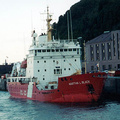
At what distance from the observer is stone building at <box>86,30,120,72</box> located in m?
72.8

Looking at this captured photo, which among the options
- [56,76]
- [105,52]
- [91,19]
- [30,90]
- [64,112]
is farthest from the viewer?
[91,19]

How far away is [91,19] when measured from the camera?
127 metres

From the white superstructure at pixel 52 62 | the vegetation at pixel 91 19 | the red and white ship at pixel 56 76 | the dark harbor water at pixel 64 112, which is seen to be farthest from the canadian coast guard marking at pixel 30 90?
the vegetation at pixel 91 19

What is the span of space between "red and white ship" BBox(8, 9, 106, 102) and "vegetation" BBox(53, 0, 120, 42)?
43733 mm

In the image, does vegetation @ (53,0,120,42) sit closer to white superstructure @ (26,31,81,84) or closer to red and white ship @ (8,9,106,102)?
red and white ship @ (8,9,106,102)

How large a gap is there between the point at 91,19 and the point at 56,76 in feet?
294

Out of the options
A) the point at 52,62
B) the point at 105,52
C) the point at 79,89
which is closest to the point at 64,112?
the point at 79,89

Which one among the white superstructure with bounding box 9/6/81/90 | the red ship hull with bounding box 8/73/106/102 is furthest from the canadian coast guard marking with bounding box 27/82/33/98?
the red ship hull with bounding box 8/73/106/102

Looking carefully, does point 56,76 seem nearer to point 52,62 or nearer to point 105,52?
point 52,62

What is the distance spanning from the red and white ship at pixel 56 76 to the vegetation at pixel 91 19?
4373cm

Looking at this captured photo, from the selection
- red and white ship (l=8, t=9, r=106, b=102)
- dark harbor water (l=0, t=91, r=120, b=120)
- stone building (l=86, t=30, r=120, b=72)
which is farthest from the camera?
stone building (l=86, t=30, r=120, b=72)

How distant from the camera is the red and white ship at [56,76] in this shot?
34719 mm

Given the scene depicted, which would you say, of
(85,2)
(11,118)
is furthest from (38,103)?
(85,2)

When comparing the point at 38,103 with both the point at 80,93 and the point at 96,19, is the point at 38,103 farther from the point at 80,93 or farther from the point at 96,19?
the point at 96,19
